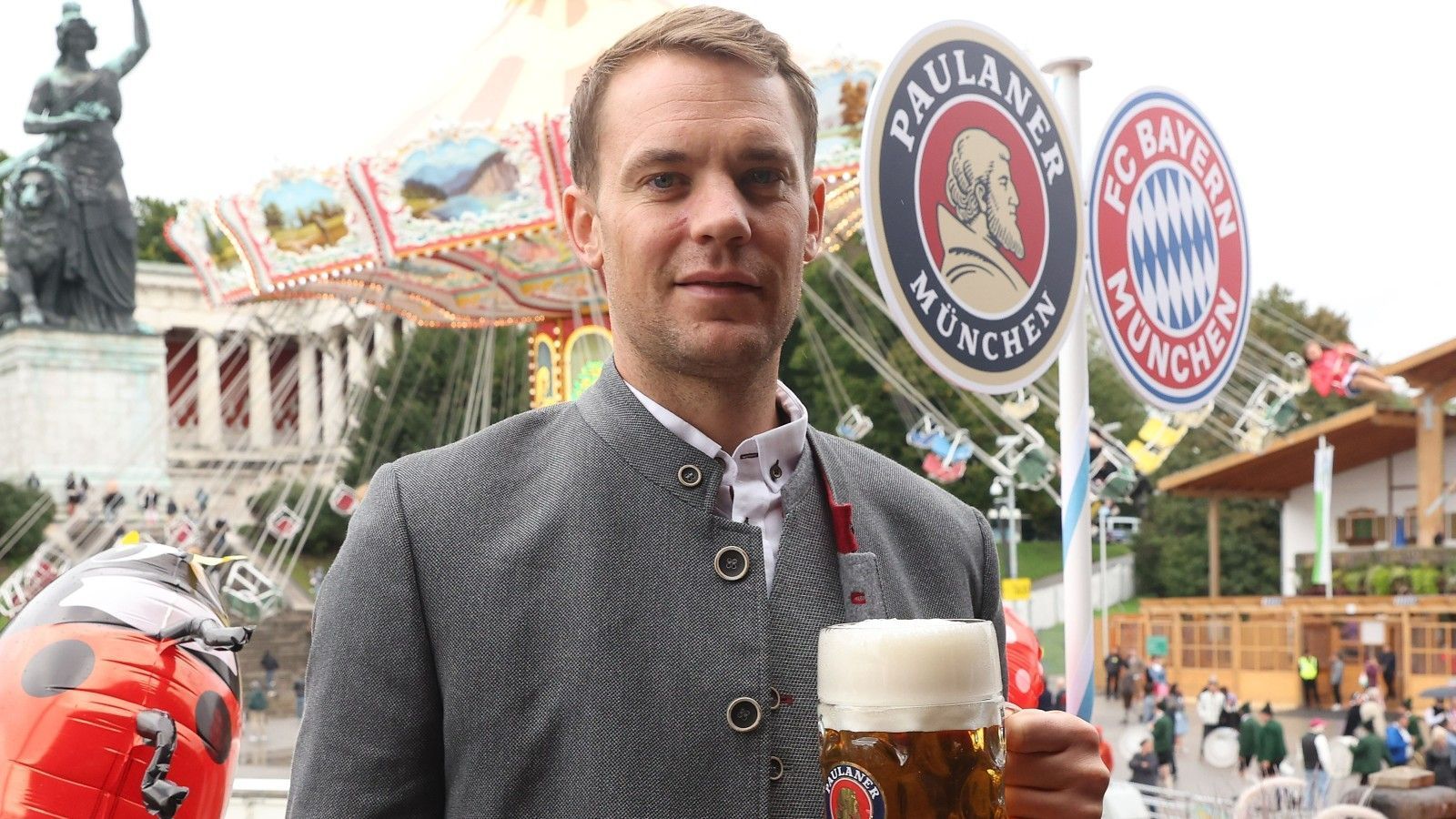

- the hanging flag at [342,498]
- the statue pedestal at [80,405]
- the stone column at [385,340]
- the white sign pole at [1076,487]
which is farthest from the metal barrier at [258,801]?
the stone column at [385,340]

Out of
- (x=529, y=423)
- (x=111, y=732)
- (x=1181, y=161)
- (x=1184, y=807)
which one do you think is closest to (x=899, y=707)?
(x=529, y=423)

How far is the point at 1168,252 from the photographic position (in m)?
3.88

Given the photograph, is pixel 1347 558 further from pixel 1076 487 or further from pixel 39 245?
pixel 1076 487

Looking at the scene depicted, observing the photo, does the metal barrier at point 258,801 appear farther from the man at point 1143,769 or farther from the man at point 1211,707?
the man at point 1211,707

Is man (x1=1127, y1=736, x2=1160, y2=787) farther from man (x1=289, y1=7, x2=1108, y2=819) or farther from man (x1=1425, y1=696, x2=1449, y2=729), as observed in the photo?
man (x1=289, y1=7, x2=1108, y2=819)

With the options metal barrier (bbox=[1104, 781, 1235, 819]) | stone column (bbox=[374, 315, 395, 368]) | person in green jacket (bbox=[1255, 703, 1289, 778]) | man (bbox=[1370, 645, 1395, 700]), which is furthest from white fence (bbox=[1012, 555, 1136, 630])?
metal barrier (bbox=[1104, 781, 1235, 819])

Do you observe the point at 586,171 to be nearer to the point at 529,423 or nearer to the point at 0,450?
the point at 529,423

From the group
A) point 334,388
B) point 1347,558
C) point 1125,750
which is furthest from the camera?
point 334,388

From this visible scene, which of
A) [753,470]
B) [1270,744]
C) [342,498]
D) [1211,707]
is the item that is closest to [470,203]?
[342,498]

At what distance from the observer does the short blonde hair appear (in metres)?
1.62

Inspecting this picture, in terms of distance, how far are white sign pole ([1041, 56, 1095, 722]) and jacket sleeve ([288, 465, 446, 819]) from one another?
7.64 ft

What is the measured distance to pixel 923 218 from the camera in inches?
124

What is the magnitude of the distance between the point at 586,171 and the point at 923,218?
1548mm

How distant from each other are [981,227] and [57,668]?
2.16 meters
